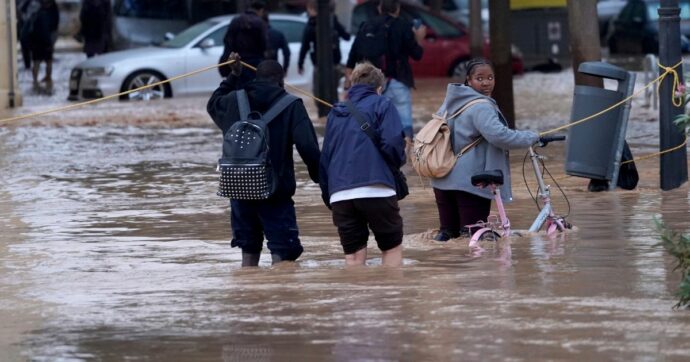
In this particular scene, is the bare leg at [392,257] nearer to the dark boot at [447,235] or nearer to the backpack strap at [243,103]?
the dark boot at [447,235]

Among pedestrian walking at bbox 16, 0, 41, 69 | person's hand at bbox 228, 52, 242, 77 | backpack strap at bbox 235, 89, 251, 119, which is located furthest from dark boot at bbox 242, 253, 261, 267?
pedestrian walking at bbox 16, 0, 41, 69

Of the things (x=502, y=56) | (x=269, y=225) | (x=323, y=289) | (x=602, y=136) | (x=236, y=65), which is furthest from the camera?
(x=502, y=56)

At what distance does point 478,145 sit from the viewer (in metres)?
10.2

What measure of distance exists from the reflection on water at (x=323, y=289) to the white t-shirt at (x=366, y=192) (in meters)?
0.46

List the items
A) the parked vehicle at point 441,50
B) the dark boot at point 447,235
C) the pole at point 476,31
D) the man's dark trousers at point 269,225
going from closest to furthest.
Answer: the man's dark trousers at point 269,225 → the dark boot at point 447,235 → the pole at point 476,31 → the parked vehicle at point 441,50

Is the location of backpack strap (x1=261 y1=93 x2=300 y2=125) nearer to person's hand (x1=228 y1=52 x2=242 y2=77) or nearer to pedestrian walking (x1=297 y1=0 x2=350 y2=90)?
person's hand (x1=228 y1=52 x2=242 y2=77)

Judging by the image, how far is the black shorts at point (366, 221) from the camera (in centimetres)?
924

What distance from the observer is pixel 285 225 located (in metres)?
9.51

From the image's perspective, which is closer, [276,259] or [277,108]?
[277,108]

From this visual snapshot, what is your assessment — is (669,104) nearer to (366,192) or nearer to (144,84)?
(366,192)

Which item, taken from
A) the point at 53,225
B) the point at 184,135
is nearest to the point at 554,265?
the point at 53,225

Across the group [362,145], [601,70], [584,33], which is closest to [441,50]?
[584,33]

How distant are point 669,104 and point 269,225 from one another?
188 inches

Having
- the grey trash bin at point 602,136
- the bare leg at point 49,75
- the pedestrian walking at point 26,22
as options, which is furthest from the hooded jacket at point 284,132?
the pedestrian walking at point 26,22
